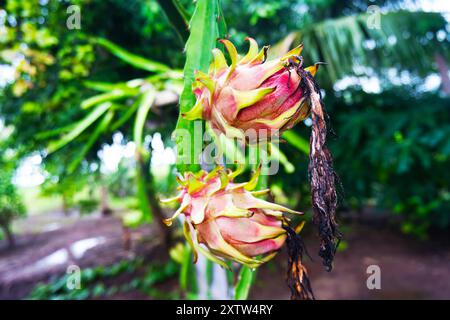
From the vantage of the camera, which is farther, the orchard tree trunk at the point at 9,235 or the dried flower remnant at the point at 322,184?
the orchard tree trunk at the point at 9,235

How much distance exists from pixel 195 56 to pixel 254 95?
151 mm

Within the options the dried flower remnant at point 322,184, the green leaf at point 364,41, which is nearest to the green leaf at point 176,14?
the dried flower remnant at point 322,184

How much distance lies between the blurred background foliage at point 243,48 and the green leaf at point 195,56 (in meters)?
0.74

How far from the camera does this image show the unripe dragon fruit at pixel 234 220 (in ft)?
1.25

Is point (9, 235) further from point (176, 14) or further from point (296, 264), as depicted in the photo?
point (296, 264)

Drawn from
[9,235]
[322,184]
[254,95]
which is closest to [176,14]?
[254,95]

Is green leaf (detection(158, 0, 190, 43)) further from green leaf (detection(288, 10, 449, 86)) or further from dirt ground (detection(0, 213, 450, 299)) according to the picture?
dirt ground (detection(0, 213, 450, 299))

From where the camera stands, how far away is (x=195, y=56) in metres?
0.46

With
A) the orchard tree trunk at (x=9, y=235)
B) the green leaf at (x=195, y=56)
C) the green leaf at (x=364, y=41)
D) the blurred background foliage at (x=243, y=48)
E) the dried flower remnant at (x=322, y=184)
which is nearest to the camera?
the dried flower remnant at (x=322, y=184)

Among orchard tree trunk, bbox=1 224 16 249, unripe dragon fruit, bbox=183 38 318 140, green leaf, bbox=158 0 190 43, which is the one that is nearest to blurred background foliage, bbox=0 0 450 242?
green leaf, bbox=158 0 190 43

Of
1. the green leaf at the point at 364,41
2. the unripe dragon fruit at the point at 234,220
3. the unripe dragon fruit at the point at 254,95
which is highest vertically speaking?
the green leaf at the point at 364,41

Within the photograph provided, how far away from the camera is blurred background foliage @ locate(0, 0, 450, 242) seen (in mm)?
1689

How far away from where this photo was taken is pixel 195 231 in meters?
0.39

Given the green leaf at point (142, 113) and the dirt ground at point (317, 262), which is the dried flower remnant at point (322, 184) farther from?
the dirt ground at point (317, 262)
